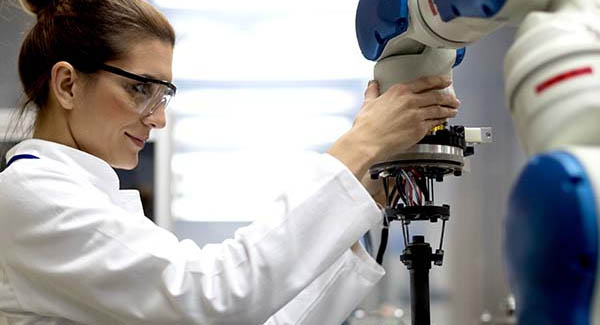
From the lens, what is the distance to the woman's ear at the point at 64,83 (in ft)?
4.69

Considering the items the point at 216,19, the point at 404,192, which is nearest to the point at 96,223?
the point at 404,192

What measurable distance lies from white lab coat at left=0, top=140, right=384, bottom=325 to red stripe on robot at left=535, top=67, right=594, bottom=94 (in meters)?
0.47

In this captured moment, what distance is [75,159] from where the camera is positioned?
55.1 inches

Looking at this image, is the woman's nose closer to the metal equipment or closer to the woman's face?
the woman's face

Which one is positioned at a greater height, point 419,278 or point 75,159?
point 75,159

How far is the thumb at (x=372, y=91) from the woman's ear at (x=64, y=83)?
0.57 m

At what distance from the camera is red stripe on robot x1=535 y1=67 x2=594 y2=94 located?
0.74 m

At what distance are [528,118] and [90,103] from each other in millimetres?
921

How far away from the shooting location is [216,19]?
3.78 meters

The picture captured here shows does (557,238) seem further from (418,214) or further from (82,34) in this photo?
(82,34)

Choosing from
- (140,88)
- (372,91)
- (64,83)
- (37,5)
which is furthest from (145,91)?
(372,91)

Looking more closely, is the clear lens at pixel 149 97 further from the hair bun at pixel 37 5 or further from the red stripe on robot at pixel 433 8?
the red stripe on robot at pixel 433 8

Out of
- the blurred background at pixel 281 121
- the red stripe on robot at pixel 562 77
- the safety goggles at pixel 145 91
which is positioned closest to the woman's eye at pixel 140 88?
→ the safety goggles at pixel 145 91

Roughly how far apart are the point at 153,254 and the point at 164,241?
47mm
